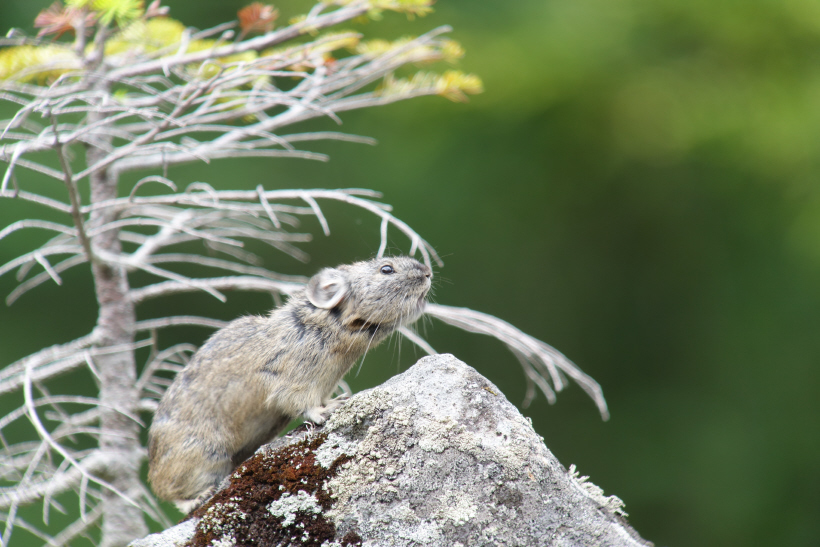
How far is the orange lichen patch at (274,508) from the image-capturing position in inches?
87.5

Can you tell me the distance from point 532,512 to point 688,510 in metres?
4.91

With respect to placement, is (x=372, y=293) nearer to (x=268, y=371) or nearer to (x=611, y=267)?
(x=268, y=371)

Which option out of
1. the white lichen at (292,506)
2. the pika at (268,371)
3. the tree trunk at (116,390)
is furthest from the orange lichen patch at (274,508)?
the tree trunk at (116,390)

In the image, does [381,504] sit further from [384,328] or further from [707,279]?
[707,279]

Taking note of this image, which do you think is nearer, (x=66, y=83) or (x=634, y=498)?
(x=66, y=83)

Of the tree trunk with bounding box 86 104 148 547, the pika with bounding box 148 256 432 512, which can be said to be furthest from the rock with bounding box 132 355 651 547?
the tree trunk with bounding box 86 104 148 547

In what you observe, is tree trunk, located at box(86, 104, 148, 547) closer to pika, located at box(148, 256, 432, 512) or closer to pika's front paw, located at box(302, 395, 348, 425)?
pika, located at box(148, 256, 432, 512)

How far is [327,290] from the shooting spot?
2.85 m

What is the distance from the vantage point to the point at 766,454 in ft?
20.7

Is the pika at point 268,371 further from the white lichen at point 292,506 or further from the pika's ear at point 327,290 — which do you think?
the white lichen at point 292,506

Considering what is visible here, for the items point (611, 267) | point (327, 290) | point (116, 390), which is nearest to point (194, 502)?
point (327, 290)

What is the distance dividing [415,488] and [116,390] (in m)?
2.00

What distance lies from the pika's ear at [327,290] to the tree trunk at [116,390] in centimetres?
123

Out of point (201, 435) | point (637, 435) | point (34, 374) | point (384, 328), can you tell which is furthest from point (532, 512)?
point (637, 435)
